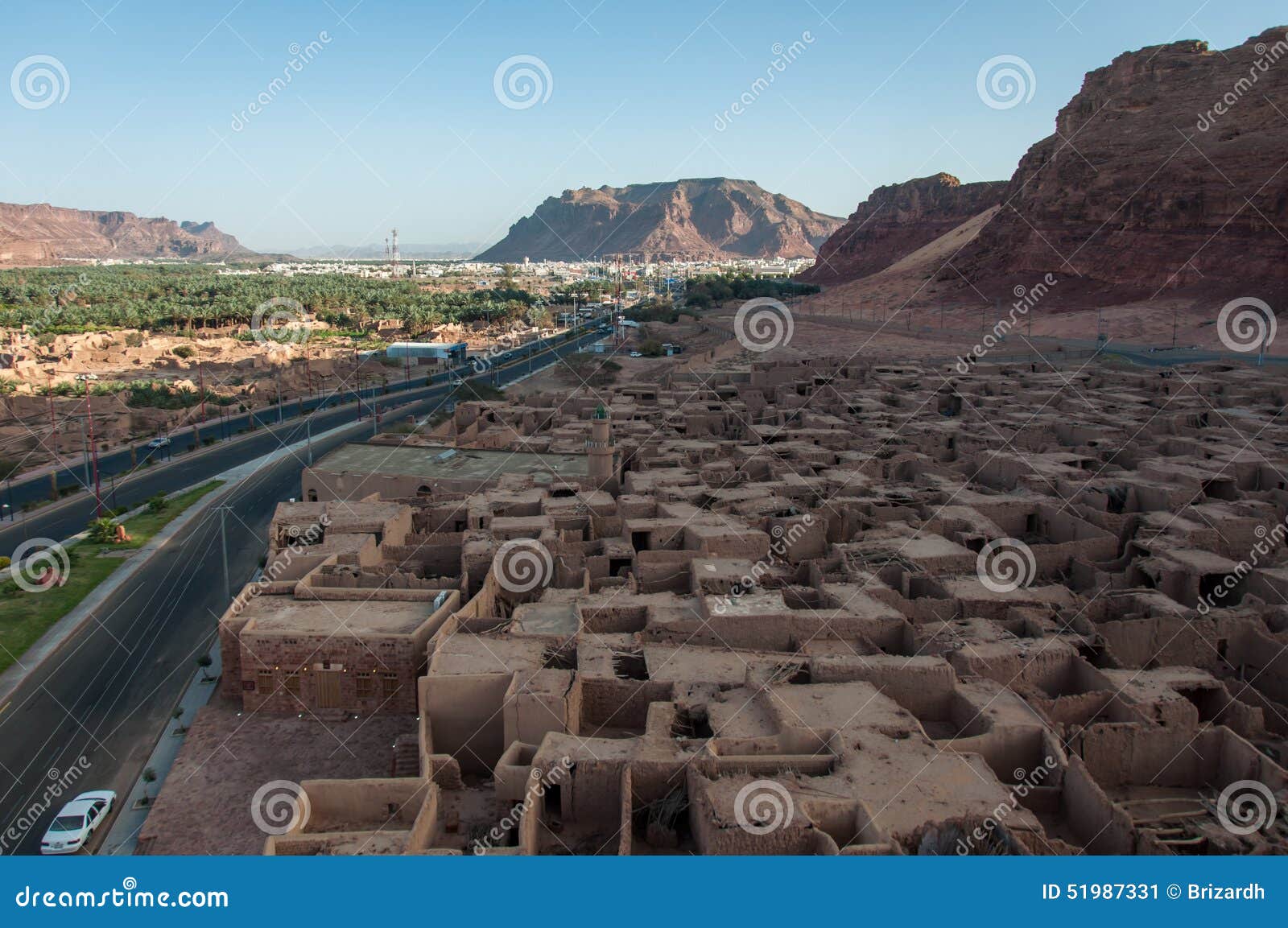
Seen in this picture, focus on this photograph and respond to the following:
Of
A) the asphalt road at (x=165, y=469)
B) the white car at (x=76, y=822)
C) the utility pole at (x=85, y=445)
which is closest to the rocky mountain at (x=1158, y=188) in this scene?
the asphalt road at (x=165, y=469)

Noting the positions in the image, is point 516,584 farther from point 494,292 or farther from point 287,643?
point 494,292

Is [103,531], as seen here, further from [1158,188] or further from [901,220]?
[901,220]


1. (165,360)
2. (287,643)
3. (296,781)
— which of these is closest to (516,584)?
(287,643)

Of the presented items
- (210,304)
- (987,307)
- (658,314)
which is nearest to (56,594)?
(658,314)

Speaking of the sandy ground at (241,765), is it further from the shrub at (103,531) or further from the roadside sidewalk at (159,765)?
the shrub at (103,531)

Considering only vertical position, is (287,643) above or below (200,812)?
above

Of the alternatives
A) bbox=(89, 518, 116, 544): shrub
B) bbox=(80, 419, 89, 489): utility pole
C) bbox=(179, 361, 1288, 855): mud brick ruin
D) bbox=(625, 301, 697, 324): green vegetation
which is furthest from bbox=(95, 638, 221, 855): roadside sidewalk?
bbox=(625, 301, 697, 324): green vegetation

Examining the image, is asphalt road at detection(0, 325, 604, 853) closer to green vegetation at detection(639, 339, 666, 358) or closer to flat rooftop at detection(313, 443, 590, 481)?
flat rooftop at detection(313, 443, 590, 481)
